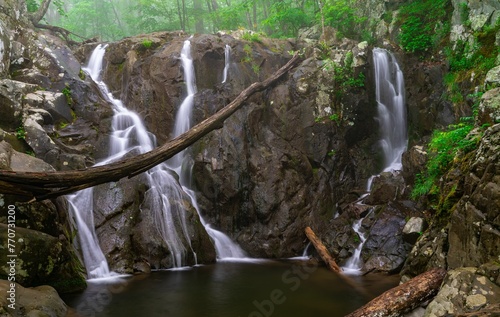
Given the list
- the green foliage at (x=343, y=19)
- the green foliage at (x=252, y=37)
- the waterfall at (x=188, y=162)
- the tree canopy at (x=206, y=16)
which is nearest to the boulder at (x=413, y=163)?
the waterfall at (x=188, y=162)

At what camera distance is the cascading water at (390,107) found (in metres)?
13.6

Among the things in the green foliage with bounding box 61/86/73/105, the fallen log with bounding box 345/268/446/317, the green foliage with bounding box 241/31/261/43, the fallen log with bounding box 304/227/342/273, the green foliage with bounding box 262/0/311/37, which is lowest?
the fallen log with bounding box 304/227/342/273

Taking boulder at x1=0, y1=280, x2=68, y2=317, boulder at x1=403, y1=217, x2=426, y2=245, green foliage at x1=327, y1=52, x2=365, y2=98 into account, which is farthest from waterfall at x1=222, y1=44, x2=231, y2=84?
boulder at x1=0, y1=280, x2=68, y2=317

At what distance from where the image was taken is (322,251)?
10359 millimetres

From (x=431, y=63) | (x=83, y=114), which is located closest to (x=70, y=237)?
(x=83, y=114)

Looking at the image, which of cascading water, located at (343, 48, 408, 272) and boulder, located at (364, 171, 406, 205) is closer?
boulder, located at (364, 171, 406, 205)

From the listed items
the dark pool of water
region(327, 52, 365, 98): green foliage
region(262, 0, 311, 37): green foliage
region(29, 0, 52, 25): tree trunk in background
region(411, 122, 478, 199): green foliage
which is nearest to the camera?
the dark pool of water

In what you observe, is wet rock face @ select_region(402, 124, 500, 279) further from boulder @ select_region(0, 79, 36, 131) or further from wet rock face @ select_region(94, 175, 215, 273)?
boulder @ select_region(0, 79, 36, 131)

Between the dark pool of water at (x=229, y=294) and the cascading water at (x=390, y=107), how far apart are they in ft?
18.7

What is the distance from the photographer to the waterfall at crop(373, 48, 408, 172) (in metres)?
13.6

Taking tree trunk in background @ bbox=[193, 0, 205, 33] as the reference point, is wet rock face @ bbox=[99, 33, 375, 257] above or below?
below

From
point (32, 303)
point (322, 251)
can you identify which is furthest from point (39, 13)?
point (322, 251)

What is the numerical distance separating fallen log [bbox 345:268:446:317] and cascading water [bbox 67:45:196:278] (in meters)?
5.97

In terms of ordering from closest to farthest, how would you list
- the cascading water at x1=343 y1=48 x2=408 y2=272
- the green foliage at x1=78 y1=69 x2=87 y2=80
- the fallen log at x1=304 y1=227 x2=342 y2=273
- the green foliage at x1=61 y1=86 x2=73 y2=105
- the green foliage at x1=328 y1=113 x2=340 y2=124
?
the fallen log at x1=304 y1=227 x2=342 y2=273
the green foliage at x1=61 y1=86 x2=73 y2=105
the green foliage at x1=328 y1=113 x2=340 y2=124
the cascading water at x1=343 y1=48 x2=408 y2=272
the green foliage at x1=78 y1=69 x2=87 y2=80
